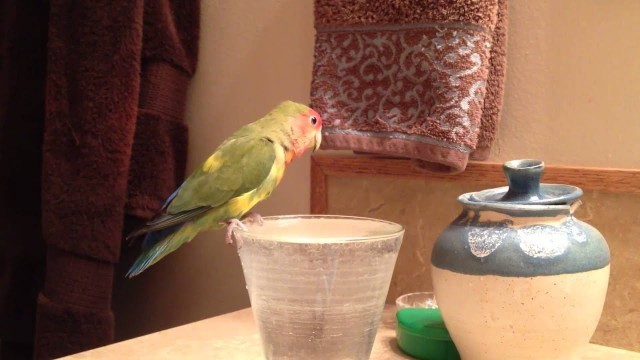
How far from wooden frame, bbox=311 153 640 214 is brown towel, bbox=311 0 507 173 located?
0.02m

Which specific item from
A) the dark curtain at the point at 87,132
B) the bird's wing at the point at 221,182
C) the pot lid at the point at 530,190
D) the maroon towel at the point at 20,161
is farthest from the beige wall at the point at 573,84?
the maroon towel at the point at 20,161

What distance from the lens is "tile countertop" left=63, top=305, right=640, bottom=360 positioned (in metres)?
0.56

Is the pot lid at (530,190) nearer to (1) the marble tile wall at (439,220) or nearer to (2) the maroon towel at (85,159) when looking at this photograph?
(1) the marble tile wall at (439,220)

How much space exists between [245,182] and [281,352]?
17 cm

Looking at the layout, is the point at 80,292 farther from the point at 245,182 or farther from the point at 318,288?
the point at 318,288

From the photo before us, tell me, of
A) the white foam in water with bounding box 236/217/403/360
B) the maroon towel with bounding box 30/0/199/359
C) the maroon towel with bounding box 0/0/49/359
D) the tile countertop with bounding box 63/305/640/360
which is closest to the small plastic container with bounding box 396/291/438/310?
the tile countertop with bounding box 63/305/640/360

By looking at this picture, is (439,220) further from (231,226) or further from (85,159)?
(85,159)

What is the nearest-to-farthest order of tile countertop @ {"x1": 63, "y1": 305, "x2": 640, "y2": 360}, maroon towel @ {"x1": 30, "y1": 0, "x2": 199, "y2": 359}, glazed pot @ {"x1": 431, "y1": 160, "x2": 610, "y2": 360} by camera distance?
1. glazed pot @ {"x1": 431, "y1": 160, "x2": 610, "y2": 360}
2. tile countertop @ {"x1": 63, "y1": 305, "x2": 640, "y2": 360}
3. maroon towel @ {"x1": 30, "y1": 0, "x2": 199, "y2": 359}

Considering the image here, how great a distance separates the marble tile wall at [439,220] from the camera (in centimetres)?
59

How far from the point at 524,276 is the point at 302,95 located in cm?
42

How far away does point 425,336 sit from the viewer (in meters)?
0.54

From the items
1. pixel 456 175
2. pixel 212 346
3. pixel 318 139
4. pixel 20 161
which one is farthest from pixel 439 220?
pixel 20 161

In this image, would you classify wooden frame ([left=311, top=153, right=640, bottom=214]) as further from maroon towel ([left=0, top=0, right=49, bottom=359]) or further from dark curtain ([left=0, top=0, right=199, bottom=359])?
maroon towel ([left=0, top=0, right=49, bottom=359])

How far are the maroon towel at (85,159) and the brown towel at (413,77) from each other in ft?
0.81
